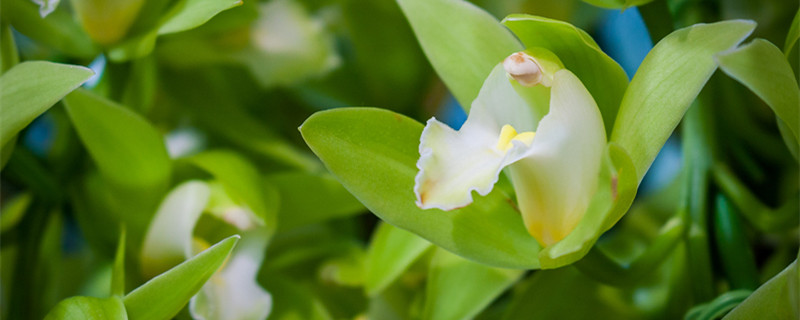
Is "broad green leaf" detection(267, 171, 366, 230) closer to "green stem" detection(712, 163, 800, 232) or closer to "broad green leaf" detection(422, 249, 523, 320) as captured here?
"broad green leaf" detection(422, 249, 523, 320)

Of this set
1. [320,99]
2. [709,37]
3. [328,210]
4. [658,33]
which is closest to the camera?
[709,37]

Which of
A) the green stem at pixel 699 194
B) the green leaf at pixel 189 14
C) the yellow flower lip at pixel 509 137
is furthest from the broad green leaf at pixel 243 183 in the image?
the green stem at pixel 699 194

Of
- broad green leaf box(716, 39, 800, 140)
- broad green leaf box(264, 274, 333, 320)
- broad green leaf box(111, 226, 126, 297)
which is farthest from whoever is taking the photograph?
broad green leaf box(264, 274, 333, 320)

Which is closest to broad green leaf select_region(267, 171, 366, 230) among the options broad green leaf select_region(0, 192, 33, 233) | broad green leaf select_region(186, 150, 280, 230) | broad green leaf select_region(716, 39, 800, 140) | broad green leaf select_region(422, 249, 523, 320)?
broad green leaf select_region(186, 150, 280, 230)

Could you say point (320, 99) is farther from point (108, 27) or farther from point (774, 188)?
point (774, 188)

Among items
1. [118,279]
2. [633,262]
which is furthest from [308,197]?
[633,262]

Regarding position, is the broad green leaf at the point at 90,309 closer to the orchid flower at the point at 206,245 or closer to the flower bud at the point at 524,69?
the orchid flower at the point at 206,245

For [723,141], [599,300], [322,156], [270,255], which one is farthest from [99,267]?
[723,141]
